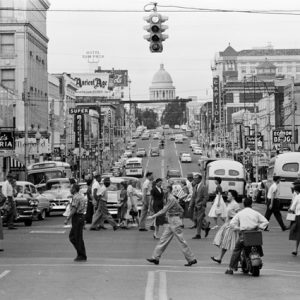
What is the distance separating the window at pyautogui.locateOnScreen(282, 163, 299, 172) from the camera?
4978 cm

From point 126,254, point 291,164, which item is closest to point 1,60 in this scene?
point 291,164

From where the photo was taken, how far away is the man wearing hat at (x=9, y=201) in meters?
32.9

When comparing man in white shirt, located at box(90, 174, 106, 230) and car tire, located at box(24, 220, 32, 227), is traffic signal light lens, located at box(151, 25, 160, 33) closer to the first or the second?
man in white shirt, located at box(90, 174, 106, 230)

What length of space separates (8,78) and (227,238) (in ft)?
255

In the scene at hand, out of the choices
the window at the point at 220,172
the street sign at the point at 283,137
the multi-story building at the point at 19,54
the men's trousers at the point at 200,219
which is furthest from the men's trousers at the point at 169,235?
the multi-story building at the point at 19,54

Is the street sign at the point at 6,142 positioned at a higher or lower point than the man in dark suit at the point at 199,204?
higher

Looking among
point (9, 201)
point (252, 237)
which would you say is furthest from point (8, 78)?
point (252, 237)

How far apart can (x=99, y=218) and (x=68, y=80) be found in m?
121

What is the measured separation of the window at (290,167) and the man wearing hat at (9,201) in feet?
64.7

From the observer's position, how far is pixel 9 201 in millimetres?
33156

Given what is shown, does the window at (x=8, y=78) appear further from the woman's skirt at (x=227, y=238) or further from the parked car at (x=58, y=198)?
the woman's skirt at (x=227, y=238)

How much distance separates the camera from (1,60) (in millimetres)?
96250

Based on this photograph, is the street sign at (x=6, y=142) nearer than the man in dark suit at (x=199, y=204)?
No

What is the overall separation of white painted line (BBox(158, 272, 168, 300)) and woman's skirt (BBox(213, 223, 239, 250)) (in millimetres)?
1662
